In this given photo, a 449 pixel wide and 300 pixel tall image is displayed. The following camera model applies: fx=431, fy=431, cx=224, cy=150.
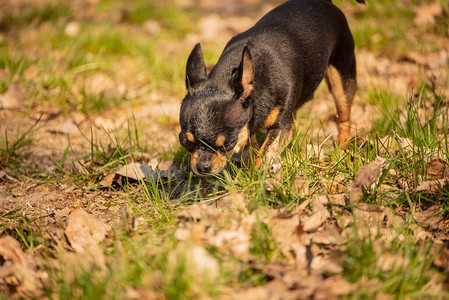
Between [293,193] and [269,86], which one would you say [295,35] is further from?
[293,193]

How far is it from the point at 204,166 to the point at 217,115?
0.36 metres

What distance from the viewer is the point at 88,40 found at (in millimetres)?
5930

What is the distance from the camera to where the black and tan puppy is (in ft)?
9.83

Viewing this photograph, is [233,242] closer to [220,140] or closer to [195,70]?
[220,140]

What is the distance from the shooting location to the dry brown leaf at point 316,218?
87.5 inches

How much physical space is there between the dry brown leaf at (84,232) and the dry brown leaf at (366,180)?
143cm

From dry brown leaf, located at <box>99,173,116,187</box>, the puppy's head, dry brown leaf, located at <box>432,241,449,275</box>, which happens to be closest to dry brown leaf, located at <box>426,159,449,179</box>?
→ dry brown leaf, located at <box>432,241,449,275</box>

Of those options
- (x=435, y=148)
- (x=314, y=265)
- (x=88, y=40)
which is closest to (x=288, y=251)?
(x=314, y=265)

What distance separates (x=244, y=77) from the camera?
120 inches

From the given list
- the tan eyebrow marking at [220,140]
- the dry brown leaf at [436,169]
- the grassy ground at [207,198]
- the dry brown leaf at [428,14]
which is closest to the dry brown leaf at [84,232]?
the grassy ground at [207,198]

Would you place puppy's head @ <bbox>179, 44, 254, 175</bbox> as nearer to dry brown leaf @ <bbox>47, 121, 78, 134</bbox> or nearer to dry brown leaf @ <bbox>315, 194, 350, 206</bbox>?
dry brown leaf @ <bbox>315, 194, 350, 206</bbox>

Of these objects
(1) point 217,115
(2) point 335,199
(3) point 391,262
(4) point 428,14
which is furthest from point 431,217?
(4) point 428,14

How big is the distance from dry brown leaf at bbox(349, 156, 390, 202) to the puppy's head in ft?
2.98

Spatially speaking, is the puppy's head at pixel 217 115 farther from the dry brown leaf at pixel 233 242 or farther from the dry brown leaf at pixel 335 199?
the dry brown leaf at pixel 233 242
